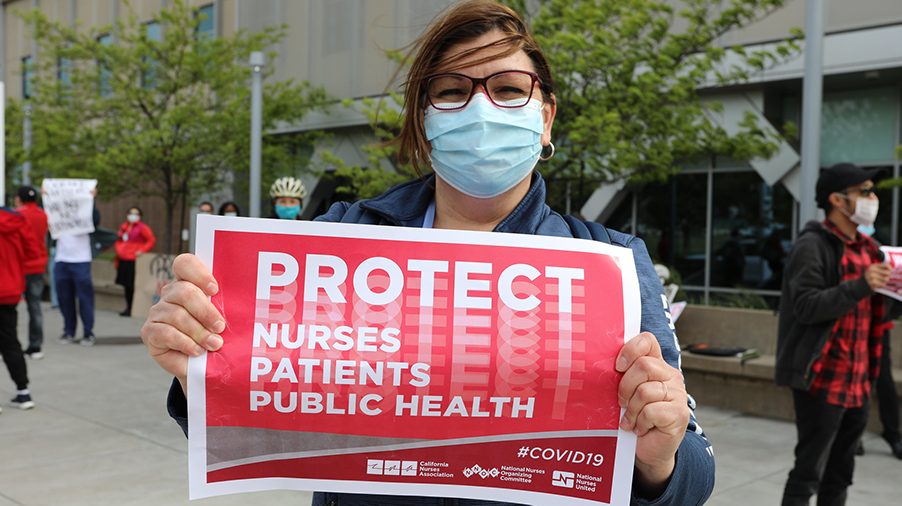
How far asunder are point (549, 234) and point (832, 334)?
2988mm

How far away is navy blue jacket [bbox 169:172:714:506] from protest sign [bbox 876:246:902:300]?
3281 mm

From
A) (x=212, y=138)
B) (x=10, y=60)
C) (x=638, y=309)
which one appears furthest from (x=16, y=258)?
(x=10, y=60)

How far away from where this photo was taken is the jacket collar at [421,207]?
5.78ft

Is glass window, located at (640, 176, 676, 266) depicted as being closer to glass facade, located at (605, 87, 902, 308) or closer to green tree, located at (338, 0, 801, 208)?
glass facade, located at (605, 87, 902, 308)

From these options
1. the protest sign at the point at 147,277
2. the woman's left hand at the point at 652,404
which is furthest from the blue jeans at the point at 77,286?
the woman's left hand at the point at 652,404

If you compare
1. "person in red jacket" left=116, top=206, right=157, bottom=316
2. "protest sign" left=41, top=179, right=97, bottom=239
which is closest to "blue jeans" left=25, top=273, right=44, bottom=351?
"protest sign" left=41, top=179, right=97, bottom=239

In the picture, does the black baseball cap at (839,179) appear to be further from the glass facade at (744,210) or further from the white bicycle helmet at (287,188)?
the glass facade at (744,210)

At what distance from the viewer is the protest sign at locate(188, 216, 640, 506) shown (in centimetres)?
151

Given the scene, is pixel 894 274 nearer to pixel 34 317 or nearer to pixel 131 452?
pixel 131 452

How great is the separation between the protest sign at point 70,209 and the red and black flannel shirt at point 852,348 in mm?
9876

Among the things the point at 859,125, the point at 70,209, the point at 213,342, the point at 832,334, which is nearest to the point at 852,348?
the point at 832,334

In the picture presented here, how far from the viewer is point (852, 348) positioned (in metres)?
4.05

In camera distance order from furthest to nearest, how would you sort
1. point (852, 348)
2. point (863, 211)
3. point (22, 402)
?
point (22, 402), point (863, 211), point (852, 348)

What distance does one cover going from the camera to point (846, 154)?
1227cm
